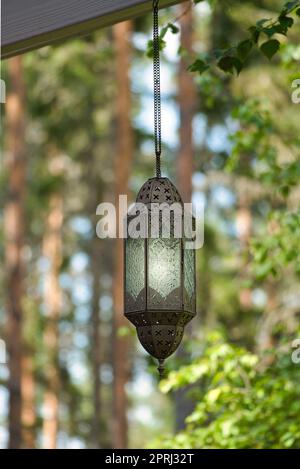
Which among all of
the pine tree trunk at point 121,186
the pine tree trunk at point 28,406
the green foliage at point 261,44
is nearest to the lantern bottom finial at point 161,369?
the green foliage at point 261,44

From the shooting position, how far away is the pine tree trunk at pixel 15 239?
41.7 feet

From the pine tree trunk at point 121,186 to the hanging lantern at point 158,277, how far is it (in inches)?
357

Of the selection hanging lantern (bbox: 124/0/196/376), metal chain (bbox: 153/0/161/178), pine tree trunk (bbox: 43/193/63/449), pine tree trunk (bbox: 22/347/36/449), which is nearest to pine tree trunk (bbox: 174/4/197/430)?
pine tree trunk (bbox: 22/347/36/449)

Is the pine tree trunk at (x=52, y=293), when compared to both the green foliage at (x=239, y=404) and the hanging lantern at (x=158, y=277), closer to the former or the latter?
the green foliage at (x=239, y=404)

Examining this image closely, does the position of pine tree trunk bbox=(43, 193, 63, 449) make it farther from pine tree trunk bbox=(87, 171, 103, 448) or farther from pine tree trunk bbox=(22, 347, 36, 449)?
pine tree trunk bbox=(87, 171, 103, 448)

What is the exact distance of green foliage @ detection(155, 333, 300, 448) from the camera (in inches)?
189

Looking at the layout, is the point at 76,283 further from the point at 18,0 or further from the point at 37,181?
the point at 18,0

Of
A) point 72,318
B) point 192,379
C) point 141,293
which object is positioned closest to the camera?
point 141,293

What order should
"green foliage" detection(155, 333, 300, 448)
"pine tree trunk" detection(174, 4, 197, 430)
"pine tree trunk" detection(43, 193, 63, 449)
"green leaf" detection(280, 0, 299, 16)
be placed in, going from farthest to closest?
"pine tree trunk" detection(43, 193, 63, 449), "pine tree trunk" detection(174, 4, 197, 430), "green foliage" detection(155, 333, 300, 448), "green leaf" detection(280, 0, 299, 16)

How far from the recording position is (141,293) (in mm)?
2900

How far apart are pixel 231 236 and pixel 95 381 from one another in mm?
3649

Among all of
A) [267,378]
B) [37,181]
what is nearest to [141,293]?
[267,378]

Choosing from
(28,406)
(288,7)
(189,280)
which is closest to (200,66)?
(288,7)

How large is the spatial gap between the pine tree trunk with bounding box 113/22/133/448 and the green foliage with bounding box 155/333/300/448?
695 cm
